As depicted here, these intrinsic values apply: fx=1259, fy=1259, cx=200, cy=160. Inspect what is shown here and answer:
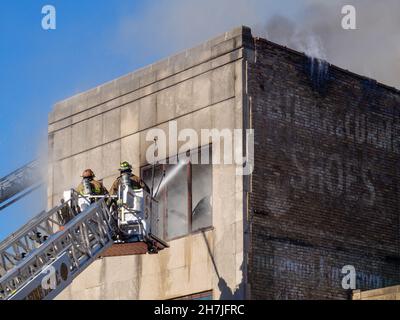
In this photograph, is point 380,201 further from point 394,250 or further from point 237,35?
point 237,35

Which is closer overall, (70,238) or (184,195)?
(70,238)

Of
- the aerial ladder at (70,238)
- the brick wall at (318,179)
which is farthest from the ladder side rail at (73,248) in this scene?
the brick wall at (318,179)

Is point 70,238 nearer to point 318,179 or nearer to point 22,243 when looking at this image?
point 22,243

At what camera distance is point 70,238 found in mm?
21047

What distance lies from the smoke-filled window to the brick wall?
1.21 meters

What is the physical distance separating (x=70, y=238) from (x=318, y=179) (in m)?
6.22

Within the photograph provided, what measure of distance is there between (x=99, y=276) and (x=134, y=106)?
365 centimetres

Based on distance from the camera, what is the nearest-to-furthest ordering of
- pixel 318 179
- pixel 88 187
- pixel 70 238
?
pixel 70 238 → pixel 88 187 → pixel 318 179

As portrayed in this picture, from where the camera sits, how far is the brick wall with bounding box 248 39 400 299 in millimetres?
24156

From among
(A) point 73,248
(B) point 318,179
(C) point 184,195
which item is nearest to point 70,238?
(A) point 73,248

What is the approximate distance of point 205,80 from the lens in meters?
25.2

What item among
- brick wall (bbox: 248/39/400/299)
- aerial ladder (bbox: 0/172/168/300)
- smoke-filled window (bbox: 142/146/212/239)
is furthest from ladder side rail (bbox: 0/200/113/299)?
brick wall (bbox: 248/39/400/299)

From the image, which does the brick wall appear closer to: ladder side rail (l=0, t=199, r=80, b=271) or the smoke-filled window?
the smoke-filled window

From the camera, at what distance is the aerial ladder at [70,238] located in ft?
64.6
